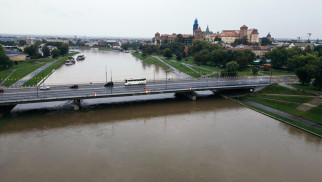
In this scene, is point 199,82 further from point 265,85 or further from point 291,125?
point 291,125

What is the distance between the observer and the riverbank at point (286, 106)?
1194 inches

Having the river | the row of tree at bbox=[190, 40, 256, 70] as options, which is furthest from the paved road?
the row of tree at bbox=[190, 40, 256, 70]

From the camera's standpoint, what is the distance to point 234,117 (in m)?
33.4

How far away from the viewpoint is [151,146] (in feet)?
78.5

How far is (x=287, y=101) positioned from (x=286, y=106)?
201cm

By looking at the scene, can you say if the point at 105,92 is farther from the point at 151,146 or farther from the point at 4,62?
the point at 4,62

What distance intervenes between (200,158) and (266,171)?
5808 mm

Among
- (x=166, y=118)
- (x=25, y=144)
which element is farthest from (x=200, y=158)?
(x=25, y=144)

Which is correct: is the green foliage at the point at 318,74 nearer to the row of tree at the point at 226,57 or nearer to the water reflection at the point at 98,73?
the row of tree at the point at 226,57

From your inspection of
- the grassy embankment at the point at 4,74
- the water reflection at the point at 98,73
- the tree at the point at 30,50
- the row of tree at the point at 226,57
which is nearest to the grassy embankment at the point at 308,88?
the row of tree at the point at 226,57

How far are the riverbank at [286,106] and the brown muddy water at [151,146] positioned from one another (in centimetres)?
172

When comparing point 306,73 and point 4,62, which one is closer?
point 306,73

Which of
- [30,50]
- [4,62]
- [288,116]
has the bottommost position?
[288,116]

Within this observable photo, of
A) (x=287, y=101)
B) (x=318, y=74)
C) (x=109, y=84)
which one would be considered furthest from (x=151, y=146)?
(x=318, y=74)
